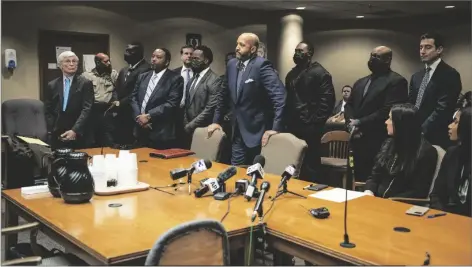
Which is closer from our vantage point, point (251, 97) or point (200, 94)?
point (251, 97)

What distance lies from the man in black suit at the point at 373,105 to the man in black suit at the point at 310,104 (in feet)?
0.97

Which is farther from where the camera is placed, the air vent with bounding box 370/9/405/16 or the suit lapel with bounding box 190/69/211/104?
the air vent with bounding box 370/9/405/16

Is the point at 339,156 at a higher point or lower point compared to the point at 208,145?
lower

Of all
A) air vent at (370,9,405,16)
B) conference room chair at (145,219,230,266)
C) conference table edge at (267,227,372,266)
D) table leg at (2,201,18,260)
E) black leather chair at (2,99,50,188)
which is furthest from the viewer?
air vent at (370,9,405,16)

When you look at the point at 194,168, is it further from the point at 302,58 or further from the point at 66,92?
the point at 66,92

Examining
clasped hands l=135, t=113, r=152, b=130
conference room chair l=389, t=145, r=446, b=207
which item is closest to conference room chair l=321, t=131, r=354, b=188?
conference room chair l=389, t=145, r=446, b=207

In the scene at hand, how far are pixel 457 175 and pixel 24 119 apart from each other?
4471mm

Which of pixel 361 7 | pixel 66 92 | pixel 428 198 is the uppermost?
pixel 361 7

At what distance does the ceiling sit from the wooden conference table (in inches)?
248

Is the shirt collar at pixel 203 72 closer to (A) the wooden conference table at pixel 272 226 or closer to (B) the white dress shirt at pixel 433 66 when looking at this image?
(B) the white dress shirt at pixel 433 66

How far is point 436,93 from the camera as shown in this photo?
387 cm

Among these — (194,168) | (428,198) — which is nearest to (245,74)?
(194,168)

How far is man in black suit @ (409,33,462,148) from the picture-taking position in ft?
12.5

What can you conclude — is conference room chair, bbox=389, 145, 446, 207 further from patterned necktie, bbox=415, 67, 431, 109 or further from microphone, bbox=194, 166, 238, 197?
patterned necktie, bbox=415, 67, 431, 109
